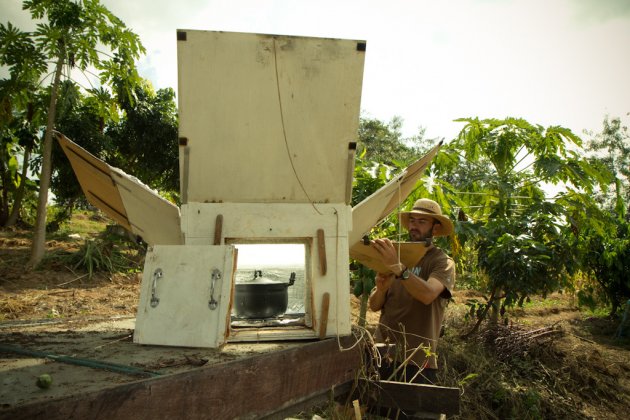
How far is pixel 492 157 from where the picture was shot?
6.30 meters

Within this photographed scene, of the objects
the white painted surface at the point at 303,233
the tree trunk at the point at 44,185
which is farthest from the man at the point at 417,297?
the tree trunk at the point at 44,185

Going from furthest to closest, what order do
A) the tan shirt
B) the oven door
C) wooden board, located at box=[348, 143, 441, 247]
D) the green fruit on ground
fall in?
wooden board, located at box=[348, 143, 441, 247]
the tan shirt
the oven door
the green fruit on ground

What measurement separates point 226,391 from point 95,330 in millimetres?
1426

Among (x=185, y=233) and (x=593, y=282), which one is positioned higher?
(x=185, y=233)

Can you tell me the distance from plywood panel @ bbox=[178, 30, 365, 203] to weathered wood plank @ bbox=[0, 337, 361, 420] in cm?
97

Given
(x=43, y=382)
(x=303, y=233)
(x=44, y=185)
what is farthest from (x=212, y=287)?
(x=44, y=185)

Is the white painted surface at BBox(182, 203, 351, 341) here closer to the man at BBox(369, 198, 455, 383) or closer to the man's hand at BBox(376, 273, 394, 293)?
the man at BBox(369, 198, 455, 383)

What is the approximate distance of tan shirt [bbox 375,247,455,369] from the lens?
3121mm

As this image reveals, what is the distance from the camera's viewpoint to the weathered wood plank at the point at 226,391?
1.49m

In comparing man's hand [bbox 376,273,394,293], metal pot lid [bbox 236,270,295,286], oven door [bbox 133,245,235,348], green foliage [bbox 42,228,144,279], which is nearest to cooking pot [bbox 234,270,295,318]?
metal pot lid [bbox 236,270,295,286]

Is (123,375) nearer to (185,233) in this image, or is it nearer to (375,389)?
(185,233)

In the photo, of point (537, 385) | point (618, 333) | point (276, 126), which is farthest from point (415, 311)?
point (618, 333)

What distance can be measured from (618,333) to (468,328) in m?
3.93

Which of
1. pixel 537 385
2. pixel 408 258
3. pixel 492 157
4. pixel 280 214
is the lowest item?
pixel 537 385
